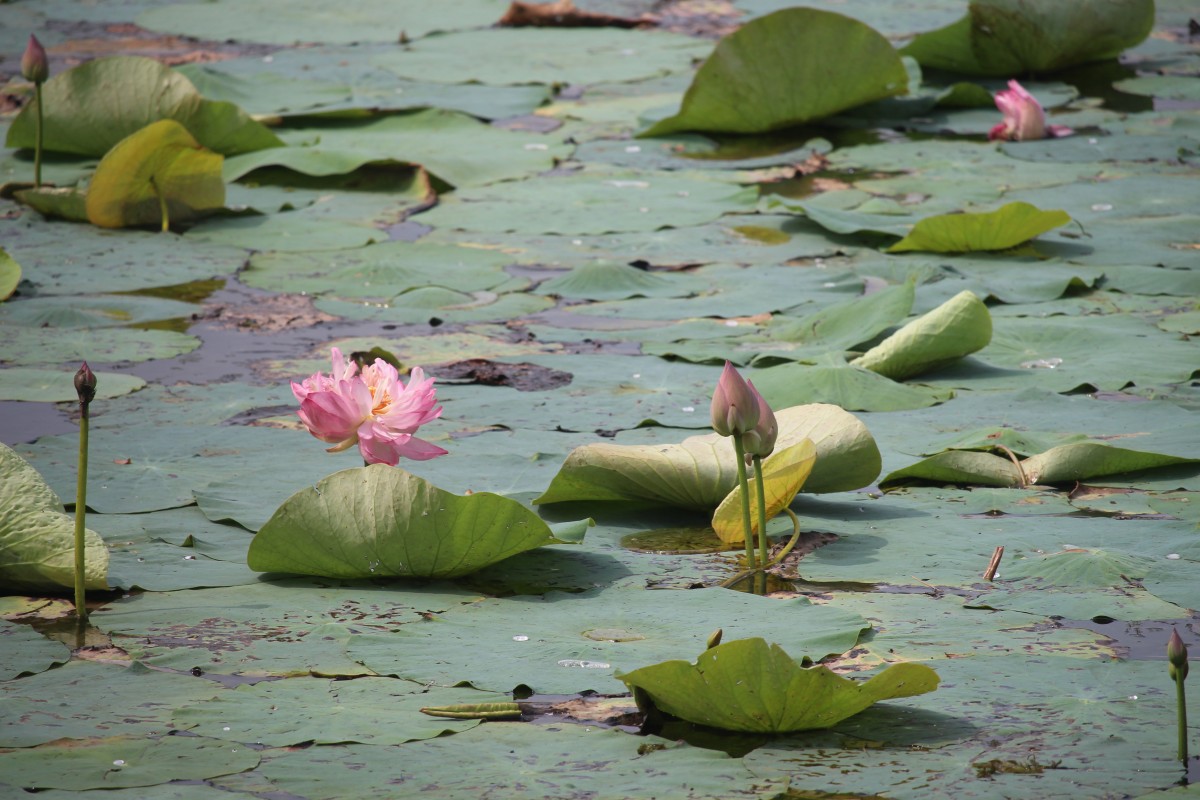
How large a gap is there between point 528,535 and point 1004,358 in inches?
60.4

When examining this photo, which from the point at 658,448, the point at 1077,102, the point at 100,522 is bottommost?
the point at 100,522

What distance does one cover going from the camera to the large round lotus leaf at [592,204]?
4.43 m

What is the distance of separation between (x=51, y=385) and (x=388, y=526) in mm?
1245

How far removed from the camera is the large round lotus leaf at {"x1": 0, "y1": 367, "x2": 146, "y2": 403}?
2.88 m

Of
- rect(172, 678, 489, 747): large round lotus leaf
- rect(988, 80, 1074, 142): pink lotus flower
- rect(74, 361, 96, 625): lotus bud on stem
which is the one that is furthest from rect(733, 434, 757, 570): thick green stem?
rect(988, 80, 1074, 142): pink lotus flower

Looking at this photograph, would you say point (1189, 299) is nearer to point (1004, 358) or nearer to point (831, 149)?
point (1004, 358)

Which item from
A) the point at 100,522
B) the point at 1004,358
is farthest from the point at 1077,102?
the point at 100,522

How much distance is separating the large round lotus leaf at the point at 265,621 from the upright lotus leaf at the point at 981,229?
2246 millimetres

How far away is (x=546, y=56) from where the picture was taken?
706 cm

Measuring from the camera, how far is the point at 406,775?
4.89 feet

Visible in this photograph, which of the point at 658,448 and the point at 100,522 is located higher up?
the point at 658,448

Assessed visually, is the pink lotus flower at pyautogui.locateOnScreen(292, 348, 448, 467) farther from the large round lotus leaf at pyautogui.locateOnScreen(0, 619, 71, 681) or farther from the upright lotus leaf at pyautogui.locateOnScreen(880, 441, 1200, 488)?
the upright lotus leaf at pyautogui.locateOnScreen(880, 441, 1200, 488)

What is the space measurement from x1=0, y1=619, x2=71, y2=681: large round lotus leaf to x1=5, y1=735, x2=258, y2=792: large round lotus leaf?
17 centimetres

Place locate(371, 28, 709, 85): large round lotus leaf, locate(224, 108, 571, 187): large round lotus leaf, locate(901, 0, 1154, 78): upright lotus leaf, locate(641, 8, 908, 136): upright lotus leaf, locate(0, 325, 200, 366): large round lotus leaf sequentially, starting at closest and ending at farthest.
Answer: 1. locate(0, 325, 200, 366): large round lotus leaf
2. locate(224, 108, 571, 187): large round lotus leaf
3. locate(641, 8, 908, 136): upright lotus leaf
4. locate(901, 0, 1154, 78): upright lotus leaf
5. locate(371, 28, 709, 85): large round lotus leaf
